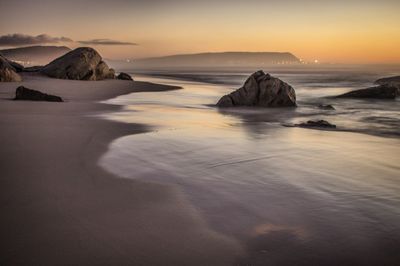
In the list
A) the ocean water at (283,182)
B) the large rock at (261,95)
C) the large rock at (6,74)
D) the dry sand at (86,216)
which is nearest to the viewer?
the dry sand at (86,216)

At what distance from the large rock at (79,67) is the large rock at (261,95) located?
33.9 feet

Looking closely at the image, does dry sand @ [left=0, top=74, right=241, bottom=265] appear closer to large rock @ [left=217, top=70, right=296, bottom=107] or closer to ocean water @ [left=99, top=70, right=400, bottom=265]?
ocean water @ [left=99, top=70, right=400, bottom=265]

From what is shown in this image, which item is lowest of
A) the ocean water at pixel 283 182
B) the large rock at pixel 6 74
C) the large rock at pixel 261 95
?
the ocean water at pixel 283 182

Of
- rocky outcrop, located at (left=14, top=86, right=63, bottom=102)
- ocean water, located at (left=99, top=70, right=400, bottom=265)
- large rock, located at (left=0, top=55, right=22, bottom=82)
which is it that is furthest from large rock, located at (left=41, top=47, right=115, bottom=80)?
ocean water, located at (left=99, top=70, right=400, bottom=265)

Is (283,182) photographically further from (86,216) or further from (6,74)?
(6,74)

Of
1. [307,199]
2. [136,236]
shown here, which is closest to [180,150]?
[307,199]

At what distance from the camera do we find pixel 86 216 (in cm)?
331

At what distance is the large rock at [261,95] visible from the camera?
15258mm

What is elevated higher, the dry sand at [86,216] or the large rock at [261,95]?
the large rock at [261,95]

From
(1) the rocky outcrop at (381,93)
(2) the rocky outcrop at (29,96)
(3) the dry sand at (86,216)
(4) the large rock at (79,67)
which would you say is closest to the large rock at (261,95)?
(1) the rocky outcrop at (381,93)

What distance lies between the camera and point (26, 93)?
12.3 m

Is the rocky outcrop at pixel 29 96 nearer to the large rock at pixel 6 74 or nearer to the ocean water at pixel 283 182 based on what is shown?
the ocean water at pixel 283 182

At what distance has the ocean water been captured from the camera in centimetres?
299

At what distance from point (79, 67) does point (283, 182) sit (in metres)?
19.6
